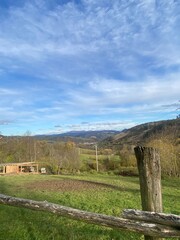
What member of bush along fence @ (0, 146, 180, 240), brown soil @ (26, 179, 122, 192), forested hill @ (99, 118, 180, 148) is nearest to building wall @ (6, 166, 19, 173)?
brown soil @ (26, 179, 122, 192)

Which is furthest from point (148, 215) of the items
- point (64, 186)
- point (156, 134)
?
point (156, 134)

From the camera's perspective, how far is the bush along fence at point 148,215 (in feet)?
11.3

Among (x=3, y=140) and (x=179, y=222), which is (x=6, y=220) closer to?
(x=179, y=222)

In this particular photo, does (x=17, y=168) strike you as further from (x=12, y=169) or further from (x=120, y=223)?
(x=120, y=223)

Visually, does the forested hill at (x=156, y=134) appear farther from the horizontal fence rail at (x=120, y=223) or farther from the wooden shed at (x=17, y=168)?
the horizontal fence rail at (x=120, y=223)

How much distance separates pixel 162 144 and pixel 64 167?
13.9 m

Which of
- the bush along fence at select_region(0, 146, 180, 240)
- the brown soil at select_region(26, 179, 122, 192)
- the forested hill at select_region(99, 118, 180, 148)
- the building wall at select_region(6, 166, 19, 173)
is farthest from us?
the forested hill at select_region(99, 118, 180, 148)

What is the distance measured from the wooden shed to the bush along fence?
2784 centimetres

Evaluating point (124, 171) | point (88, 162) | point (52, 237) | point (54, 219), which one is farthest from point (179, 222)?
point (88, 162)

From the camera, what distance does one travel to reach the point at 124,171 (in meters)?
32.8

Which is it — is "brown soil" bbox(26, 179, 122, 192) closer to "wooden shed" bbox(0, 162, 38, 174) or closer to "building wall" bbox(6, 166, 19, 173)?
"wooden shed" bbox(0, 162, 38, 174)

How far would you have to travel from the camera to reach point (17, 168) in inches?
1264

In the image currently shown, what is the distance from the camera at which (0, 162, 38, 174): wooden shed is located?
3029 cm

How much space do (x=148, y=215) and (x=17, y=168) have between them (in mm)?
30279
